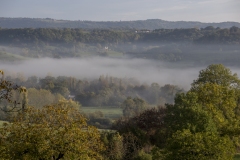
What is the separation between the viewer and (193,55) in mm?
152125

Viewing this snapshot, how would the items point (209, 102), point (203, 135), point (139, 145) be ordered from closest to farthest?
point (203, 135)
point (209, 102)
point (139, 145)

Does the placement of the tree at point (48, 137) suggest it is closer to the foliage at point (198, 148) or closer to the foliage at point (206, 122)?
the foliage at point (198, 148)

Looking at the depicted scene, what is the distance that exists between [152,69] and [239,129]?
12935 centimetres

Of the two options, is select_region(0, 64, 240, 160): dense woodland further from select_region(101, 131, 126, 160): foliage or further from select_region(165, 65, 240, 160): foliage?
select_region(101, 131, 126, 160): foliage

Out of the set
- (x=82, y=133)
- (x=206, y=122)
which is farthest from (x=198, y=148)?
(x=206, y=122)

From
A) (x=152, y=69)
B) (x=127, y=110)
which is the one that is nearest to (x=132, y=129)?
(x=127, y=110)

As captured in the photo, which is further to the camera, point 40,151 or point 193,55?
point 193,55

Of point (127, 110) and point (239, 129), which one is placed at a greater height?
point (239, 129)

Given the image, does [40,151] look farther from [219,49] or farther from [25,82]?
[219,49]

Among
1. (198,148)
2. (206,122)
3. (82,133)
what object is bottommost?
(206,122)

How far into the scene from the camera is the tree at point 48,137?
13.8 m

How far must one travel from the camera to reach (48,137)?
46.3 feet

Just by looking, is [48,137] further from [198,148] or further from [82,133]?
[198,148]

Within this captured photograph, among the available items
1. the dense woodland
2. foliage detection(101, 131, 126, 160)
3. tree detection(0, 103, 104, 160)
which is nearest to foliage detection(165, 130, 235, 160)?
the dense woodland
